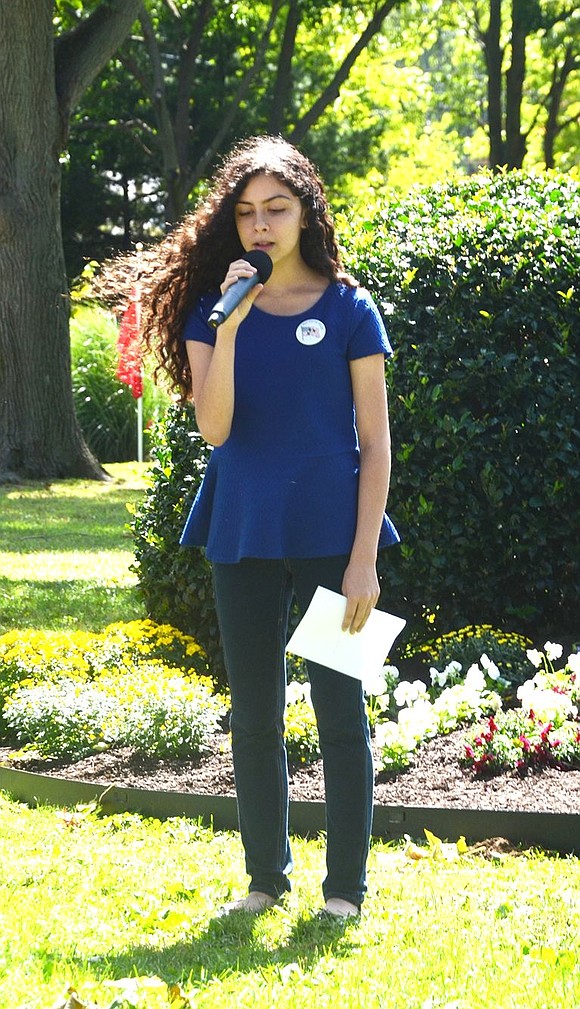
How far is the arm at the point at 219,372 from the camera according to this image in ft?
10.4

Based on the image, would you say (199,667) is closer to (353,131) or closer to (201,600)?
(201,600)

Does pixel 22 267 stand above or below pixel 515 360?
above

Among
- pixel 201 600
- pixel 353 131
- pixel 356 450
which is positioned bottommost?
pixel 201 600

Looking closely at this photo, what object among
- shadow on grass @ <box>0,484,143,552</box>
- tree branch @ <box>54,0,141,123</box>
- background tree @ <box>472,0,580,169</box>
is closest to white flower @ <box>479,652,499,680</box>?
shadow on grass @ <box>0,484,143,552</box>

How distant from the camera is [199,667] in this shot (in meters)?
6.49

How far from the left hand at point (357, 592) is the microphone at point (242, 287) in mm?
717

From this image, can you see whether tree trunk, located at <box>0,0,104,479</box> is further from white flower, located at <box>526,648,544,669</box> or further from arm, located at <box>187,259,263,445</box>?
arm, located at <box>187,259,263,445</box>

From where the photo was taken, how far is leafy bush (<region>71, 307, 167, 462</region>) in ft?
64.7

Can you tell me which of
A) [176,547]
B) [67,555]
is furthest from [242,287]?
[67,555]

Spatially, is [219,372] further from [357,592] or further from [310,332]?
[357,592]

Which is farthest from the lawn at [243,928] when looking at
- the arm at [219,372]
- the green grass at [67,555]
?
the green grass at [67,555]

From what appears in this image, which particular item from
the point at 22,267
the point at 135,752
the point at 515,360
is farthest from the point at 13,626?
the point at 22,267

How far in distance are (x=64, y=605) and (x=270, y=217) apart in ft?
18.0

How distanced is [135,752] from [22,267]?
36.5 feet
